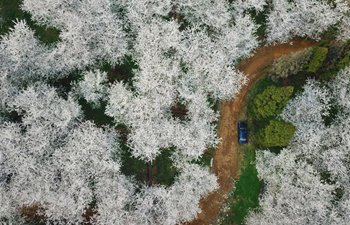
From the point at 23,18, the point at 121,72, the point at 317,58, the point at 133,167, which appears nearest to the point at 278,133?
the point at 317,58

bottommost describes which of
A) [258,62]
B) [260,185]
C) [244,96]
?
[260,185]

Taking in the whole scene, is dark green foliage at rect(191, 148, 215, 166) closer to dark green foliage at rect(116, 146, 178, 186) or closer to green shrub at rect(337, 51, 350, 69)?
dark green foliage at rect(116, 146, 178, 186)

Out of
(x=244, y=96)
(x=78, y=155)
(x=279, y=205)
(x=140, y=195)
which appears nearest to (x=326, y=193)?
(x=279, y=205)

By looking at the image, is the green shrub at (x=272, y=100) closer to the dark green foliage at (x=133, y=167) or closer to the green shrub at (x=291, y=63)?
the green shrub at (x=291, y=63)

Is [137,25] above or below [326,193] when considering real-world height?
above

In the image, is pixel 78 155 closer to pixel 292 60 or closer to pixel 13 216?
pixel 13 216

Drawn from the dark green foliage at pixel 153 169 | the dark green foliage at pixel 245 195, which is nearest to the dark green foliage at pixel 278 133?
the dark green foliage at pixel 245 195

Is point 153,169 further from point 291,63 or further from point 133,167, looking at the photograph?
point 291,63
